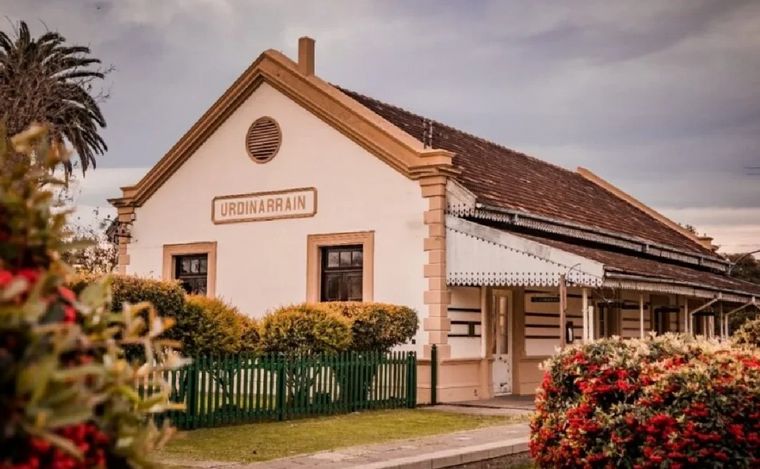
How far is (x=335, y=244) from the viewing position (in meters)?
21.2

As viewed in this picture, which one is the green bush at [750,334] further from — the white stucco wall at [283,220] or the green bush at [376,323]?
the green bush at [376,323]

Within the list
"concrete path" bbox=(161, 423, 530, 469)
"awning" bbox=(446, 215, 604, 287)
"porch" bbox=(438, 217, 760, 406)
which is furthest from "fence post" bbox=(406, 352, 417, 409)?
"concrete path" bbox=(161, 423, 530, 469)

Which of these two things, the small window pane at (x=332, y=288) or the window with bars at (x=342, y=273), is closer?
the window with bars at (x=342, y=273)

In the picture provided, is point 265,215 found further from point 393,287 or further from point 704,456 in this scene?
point 704,456

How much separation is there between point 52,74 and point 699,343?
2801 centimetres

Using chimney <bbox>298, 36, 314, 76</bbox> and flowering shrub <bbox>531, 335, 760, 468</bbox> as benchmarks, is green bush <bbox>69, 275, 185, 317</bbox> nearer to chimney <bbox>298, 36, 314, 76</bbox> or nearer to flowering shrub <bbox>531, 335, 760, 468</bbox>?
flowering shrub <bbox>531, 335, 760, 468</bbox>

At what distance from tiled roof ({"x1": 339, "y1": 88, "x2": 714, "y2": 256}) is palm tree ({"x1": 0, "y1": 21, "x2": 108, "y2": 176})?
40.7 feet

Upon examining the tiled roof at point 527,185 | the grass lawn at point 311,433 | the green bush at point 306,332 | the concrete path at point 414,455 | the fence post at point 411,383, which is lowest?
the grass lawn at point 311,433

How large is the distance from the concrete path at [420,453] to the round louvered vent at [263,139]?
1104 cm

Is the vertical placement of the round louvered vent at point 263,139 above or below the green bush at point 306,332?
above

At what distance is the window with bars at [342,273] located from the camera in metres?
21.0

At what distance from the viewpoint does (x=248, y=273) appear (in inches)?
895

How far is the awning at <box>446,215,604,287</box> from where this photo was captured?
58.0ft

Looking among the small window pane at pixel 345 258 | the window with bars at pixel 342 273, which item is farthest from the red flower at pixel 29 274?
the small window pane at pixel 345 258
